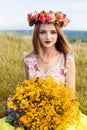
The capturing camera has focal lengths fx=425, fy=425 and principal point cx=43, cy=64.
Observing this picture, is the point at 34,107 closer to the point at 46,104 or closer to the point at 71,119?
the point at 46,104

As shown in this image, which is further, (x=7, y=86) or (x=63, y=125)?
(x=7, y=86)

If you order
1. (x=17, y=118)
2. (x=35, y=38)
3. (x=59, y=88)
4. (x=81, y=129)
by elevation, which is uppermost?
(x=35, y=38)

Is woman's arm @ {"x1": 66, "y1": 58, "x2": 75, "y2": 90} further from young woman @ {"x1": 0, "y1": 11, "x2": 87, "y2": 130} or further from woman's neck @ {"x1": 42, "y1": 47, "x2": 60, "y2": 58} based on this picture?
woman's neck @ {"x1": 42, "y1": 47, "x2": 60, "y2": 58}

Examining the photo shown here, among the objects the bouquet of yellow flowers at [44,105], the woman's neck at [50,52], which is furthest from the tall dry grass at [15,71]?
the bouquet of yellow flowers at [44,105]

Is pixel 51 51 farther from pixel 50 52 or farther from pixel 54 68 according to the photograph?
pixel 54 68

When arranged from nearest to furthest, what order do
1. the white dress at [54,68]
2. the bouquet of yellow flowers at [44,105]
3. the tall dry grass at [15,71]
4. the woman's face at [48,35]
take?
the bouquet of yellow flowers at [44,105], the woman's face at [48,35], the white dress at [54,68], the tall dry grass at [15,71]

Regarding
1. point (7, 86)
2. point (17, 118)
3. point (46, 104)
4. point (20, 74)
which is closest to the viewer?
point (46, 104)

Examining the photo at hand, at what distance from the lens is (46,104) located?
13.3 feet

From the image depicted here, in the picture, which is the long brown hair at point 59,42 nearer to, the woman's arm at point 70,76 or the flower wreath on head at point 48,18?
the flower wreath on head at point 48,18

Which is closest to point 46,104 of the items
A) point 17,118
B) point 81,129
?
point 17,118

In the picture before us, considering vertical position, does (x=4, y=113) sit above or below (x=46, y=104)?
below

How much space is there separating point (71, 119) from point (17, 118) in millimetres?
559

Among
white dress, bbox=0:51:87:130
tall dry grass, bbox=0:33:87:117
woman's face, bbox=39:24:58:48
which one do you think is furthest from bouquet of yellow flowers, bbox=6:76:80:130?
tall dry grass, bbox=0:33:87:117

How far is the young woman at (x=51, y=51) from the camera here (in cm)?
493
